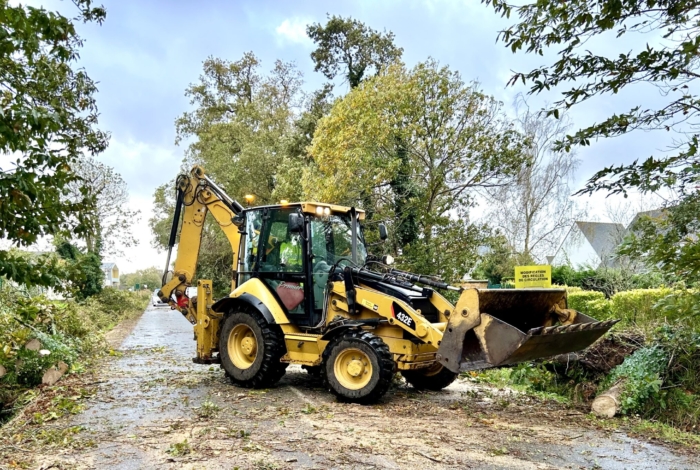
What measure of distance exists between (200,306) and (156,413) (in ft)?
8.58

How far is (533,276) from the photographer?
475 inches

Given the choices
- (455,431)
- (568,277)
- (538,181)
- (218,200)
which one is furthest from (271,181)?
(455,431)

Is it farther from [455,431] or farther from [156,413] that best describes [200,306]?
[455,431]

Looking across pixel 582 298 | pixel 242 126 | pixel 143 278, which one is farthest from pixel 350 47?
pixel 143 278

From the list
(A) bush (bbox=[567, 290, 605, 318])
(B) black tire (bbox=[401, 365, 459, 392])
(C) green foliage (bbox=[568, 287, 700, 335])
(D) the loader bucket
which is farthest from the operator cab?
(A) bush (bbox=[567, 290, 605, 318])

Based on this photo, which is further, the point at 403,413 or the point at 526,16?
the point at 403,413

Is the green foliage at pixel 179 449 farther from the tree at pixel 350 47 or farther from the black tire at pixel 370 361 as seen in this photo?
the tree at pixel 350 47

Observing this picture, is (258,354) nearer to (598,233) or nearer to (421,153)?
(421,153)

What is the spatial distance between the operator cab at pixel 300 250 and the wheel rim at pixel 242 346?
2.37 ft

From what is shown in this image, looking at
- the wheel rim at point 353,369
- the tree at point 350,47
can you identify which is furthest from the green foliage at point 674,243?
the tree at point 350,47

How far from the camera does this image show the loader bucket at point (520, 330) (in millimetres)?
6352

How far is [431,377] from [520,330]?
7.76 ft

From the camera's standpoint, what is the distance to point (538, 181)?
96.7ft

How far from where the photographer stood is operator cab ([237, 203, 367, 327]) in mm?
8617
